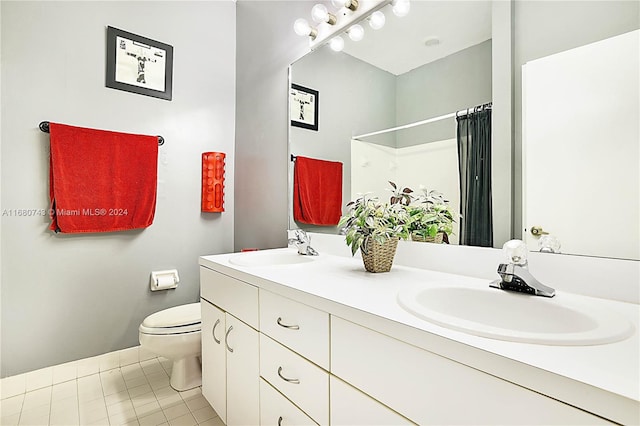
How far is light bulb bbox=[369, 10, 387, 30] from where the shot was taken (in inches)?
60.4

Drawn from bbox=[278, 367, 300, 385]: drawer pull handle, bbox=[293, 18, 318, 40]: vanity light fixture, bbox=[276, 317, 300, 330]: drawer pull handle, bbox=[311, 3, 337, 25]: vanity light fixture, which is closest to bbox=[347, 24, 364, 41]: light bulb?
bbox=[311, 3, 337, 25]: vanity light fixture

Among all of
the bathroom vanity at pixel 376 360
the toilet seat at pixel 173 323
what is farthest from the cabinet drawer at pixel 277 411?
the toilet seat at pixel 173 323

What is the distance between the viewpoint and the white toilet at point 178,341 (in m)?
1.71

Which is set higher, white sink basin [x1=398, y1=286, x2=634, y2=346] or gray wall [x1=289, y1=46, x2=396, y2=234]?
gray wall [x1=289, y1=46, x2=396, y2=234]

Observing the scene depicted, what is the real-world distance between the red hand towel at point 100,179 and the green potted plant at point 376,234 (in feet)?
4.96

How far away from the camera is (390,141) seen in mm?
1496

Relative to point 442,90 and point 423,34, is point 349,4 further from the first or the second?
point 442,90

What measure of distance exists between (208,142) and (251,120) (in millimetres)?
370

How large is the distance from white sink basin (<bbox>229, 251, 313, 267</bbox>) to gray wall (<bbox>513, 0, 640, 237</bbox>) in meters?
1.00

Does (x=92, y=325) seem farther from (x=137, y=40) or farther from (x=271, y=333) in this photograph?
(x=137, y=40)

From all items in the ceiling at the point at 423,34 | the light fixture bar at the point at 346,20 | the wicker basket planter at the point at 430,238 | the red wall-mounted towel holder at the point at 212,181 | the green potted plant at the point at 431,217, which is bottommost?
the wicker basket planter at the point at 430,238

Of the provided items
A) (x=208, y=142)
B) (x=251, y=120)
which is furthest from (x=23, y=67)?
(x=251, y=120)

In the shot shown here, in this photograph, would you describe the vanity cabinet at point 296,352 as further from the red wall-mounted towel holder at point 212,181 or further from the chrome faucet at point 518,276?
the red wall-mounted towel holder at point 212,181

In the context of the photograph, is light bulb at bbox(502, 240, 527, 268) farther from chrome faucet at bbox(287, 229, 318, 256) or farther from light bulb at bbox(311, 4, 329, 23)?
light bulb at bbox(311, 4, 329, 23)
